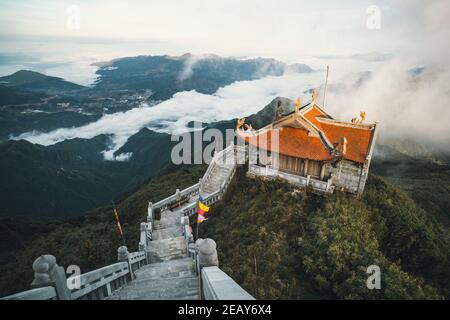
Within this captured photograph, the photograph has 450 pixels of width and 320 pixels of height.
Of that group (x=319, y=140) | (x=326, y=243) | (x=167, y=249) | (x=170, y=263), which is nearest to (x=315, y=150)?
(x=319, y=140)

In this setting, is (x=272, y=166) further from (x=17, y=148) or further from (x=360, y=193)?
(x=17, y=148)

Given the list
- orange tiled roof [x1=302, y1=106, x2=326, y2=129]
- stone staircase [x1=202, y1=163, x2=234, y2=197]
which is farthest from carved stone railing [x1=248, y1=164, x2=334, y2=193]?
orange tiled roof [x1=302, y1=106, x2=326, y2=129]

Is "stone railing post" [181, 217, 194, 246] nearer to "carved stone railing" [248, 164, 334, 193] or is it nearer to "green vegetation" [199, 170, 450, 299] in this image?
"green vegetation" [199, 170, 450, 299]

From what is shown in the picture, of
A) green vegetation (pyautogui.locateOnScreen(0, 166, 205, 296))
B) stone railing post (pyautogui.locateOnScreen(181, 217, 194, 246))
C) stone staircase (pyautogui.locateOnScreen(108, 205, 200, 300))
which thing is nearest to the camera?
stone staircase (pyautogui.locateOnScreen(108, 205, 200, 300))

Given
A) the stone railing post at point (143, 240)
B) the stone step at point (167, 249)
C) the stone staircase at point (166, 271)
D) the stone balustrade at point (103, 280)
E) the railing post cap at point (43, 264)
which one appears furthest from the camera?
the stone step at point (167, 249)

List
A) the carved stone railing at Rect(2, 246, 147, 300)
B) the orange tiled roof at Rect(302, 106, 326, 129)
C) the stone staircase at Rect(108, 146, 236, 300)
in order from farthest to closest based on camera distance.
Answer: the orange tiled roof at Rect(302, 106, 326, 129) → the stone staircase at Rect(108, 146, 236, 300) → the carved stone railing at Rect(2, 246, 147, 300)

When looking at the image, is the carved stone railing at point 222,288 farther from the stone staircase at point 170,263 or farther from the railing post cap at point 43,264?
the railing post cap at point 43,264

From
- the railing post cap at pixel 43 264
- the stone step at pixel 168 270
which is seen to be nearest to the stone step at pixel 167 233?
the stone step at pixel 168 270
